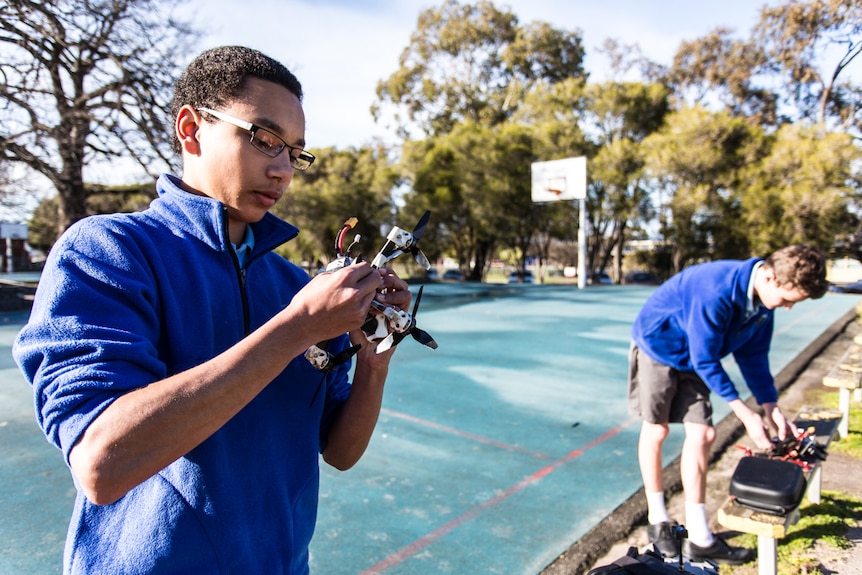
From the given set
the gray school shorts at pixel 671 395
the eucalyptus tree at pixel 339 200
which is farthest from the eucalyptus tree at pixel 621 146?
the gray school shorts at pixel 671 395

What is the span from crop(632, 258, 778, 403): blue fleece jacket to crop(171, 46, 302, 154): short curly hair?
224 cm

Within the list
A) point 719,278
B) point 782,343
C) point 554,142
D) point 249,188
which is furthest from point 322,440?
point 554,142

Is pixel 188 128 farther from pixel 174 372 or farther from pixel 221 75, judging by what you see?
pixel 174 372

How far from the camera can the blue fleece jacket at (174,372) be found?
0.80m

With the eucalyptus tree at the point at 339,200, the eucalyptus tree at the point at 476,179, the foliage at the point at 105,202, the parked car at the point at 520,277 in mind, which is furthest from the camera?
the parked car at the point at 520,277

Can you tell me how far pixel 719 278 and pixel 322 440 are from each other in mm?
2124

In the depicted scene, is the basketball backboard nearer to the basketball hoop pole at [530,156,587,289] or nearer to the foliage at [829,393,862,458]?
the basketball hoop pole at [530,156,587,289]

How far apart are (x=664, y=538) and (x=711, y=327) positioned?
102 centimetres

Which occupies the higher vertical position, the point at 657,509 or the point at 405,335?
the point at 405,335

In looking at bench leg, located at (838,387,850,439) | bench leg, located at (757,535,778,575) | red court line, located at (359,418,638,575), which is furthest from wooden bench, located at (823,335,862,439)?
bench leg, located at (757,535,778,575)

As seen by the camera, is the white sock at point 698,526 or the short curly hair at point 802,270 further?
the white sock at point 698,526

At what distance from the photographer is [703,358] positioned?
260 centimetres

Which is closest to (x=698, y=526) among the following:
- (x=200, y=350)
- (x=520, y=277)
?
(x=200, y=350)

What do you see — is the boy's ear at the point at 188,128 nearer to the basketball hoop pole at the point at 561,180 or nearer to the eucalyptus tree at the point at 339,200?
the basketball hoop pole at the point at 561,180
